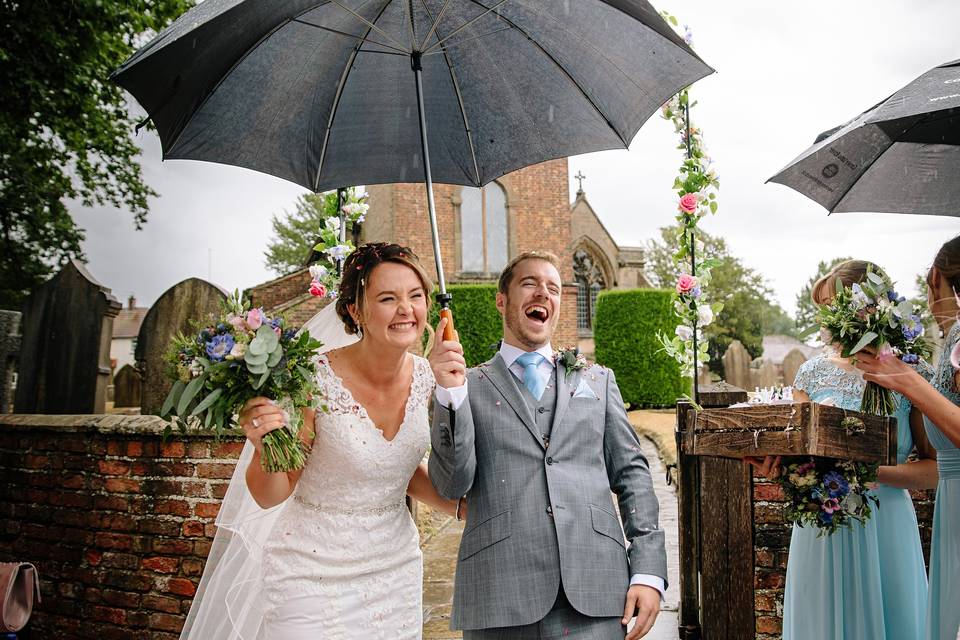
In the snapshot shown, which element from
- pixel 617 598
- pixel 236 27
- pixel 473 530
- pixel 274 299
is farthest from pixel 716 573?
pixel 274 299

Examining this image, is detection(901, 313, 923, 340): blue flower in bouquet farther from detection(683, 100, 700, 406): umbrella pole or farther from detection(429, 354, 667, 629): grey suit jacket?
detection(683, 100, 700, 406): umbrella pole

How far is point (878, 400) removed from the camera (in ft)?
8.10

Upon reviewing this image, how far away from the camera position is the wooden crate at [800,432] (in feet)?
7.45

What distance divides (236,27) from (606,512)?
2071mm

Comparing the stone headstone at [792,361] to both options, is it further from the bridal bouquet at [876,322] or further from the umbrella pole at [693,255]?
the bridal bouquet at [876,322]

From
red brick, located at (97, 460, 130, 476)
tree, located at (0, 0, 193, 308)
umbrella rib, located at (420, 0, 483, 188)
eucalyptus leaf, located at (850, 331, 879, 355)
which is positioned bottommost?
red brick, located at (97, 460, 130, 476)

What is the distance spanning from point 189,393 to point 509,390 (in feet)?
3.56

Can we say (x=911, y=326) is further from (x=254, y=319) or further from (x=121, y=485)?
(x=121, y=485)

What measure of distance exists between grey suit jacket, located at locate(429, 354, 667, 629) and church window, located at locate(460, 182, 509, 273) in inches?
732

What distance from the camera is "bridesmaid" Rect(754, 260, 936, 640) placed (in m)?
2.81

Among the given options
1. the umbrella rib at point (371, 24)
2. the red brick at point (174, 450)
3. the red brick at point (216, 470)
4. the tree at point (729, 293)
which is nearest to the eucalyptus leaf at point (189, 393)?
the umbrella rib at point (371, 24)

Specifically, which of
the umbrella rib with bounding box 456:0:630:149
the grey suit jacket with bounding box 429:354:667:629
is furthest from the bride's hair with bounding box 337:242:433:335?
the umbrella rib with bounding box 456:0:630:149

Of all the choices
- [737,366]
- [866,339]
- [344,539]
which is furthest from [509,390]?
[737,366]

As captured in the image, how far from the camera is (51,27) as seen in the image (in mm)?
9914
